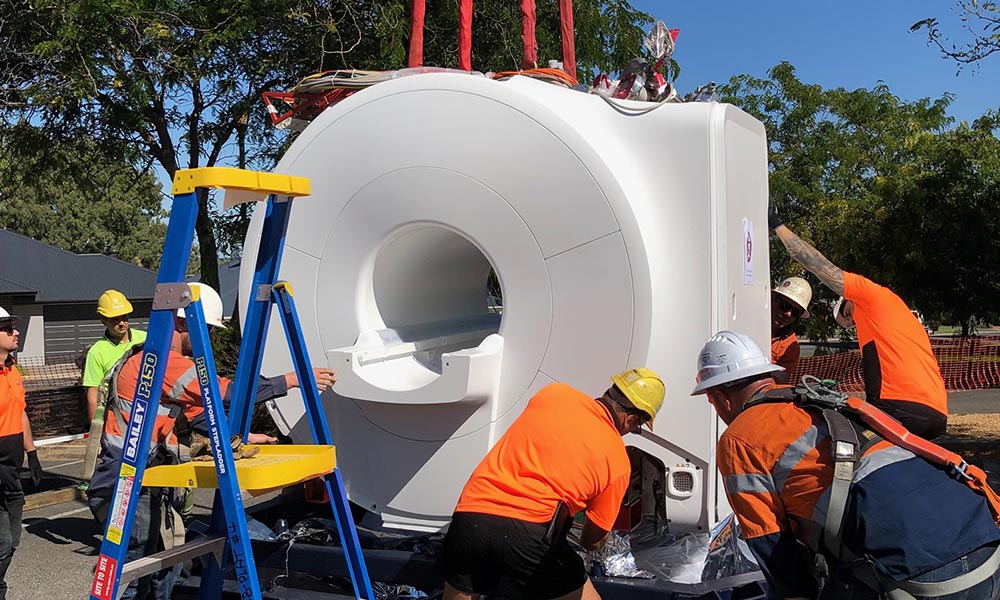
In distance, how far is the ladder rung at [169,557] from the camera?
3.00 meters

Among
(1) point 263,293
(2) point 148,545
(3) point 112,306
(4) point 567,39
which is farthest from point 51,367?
(1) point 263,293

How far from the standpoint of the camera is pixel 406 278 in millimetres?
4469

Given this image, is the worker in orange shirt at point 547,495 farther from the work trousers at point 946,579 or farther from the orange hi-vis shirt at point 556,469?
the work trousers at point 946,579

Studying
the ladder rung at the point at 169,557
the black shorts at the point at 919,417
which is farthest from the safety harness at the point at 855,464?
the ladder rung at the point at 169,557

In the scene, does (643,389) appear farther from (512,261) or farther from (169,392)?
(169,392)

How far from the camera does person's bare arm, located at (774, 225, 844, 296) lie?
4672 mm

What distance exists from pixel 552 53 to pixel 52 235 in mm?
44055

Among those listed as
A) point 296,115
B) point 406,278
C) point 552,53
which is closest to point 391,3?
point 552,53

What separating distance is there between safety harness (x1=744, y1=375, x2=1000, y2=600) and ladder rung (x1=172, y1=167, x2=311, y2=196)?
1791mm

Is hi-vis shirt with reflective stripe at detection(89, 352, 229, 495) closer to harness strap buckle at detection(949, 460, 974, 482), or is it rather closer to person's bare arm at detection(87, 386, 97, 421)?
person's bare arm at detection(87, 386, 97, 421)

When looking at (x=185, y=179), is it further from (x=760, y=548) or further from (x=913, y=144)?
(x=913, y=144)

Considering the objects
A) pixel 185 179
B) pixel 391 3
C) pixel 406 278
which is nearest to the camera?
pixel 185 179

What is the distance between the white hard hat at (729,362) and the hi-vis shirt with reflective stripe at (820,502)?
0.20m

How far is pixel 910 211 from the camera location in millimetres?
11328
